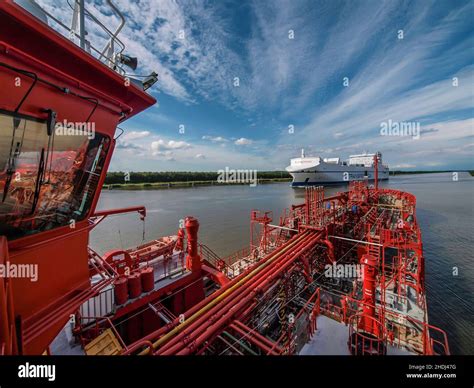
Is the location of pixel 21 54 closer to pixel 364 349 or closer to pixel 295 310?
pixel 364 349

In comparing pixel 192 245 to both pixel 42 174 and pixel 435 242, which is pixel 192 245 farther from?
pixel 435 242

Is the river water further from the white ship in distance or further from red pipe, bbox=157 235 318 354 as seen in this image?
the white ship in distance

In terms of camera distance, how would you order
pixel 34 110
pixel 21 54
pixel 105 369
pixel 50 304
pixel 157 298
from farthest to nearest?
pixel 157 298
pixel 50 304
pixel 34 110
pixel 21 54
pixel 105 369

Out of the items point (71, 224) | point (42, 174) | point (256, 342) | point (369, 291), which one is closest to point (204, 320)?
point (256, 342)

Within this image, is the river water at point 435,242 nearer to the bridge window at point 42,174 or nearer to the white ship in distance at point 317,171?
the bridge window at point 42,174

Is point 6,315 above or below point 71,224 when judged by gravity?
below

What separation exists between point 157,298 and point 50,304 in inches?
174

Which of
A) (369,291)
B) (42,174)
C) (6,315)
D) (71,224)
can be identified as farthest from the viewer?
(369,291)

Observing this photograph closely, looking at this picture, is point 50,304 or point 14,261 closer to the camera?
point 14,261

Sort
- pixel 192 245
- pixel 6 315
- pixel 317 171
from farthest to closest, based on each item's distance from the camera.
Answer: pixel 317 171, pixel 192 245, pixel 6 315

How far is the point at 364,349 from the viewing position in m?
4.51

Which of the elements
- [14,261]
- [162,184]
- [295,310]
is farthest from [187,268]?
[162,184]

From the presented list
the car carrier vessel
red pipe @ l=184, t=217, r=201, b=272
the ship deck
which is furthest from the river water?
the ship deck

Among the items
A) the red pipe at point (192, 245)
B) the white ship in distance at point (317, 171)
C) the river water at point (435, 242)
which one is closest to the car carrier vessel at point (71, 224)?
the red pipe at point (192, 245)
